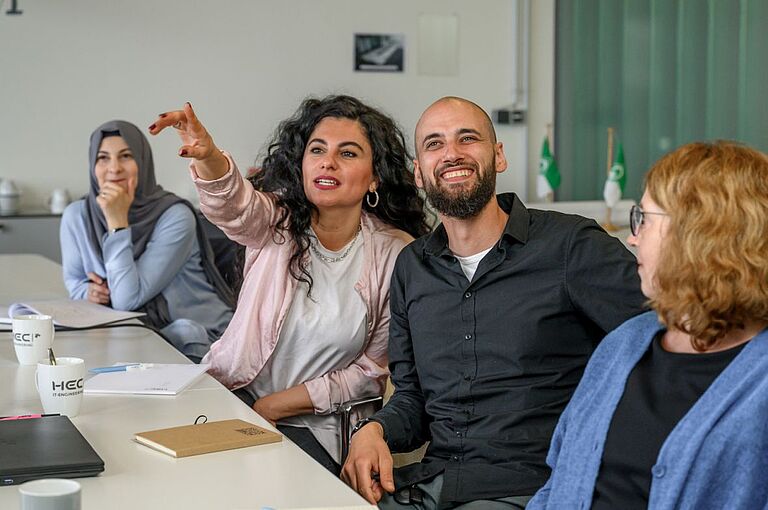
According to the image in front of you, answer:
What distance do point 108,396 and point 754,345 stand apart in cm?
117

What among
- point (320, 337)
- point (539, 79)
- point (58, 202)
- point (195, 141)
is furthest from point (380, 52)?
point (195, 141)

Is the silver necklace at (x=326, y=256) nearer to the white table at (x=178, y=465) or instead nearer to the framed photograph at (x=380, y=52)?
the white table at (x=178, y=465)

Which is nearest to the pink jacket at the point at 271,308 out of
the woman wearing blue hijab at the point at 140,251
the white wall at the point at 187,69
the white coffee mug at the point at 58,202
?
the woman wearing blue hijab at the point at 140,251

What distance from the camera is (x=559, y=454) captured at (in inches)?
63.6

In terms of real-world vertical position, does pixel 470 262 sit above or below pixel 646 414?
above

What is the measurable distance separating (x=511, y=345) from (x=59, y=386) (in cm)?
83

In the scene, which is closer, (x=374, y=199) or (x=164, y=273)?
(x=374, y=199)

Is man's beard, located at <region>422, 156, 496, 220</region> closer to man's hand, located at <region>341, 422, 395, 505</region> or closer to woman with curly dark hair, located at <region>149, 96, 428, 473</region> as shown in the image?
woman with curly dark hair, located at <region>149, 96, 428, 473</region>

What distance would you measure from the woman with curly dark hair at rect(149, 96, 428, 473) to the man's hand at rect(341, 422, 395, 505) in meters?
0.43

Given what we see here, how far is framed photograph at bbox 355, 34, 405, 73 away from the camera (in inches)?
258

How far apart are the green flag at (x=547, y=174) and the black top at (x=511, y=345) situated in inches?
182

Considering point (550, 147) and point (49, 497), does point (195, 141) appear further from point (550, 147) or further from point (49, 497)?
point (550, 147)

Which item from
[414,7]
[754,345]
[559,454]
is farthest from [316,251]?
[414,7]

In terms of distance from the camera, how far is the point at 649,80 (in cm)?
688
